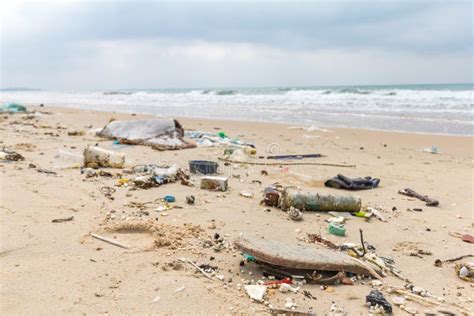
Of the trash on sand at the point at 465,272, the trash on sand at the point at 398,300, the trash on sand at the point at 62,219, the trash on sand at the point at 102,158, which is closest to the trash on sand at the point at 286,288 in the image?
the trash on sand at the point at 398,300

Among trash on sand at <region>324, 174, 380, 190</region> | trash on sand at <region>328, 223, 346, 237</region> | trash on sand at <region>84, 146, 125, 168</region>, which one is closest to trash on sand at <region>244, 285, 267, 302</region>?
trash on sand at <region>328, 223, 346, 237</region>

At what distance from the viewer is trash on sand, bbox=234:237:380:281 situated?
3.05 metres

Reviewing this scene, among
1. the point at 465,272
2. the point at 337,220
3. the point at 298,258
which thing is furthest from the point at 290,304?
the point at 337,220

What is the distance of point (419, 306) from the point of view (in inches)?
111

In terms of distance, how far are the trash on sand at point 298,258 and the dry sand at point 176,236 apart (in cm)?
13

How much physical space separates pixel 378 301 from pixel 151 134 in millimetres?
7041

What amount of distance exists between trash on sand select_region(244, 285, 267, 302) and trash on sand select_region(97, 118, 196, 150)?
229 inches

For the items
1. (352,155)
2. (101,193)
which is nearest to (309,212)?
(101,193)

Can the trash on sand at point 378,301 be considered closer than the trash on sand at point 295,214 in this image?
Yes

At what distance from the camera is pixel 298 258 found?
3.09 m

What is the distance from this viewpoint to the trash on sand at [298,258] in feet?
10.0

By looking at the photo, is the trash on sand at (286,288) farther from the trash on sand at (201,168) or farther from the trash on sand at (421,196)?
the trash on sand at (201,168)

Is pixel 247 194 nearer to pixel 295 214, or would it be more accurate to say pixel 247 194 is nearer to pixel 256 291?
pixel 295 214

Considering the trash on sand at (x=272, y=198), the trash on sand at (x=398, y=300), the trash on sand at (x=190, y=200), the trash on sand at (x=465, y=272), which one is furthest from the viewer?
the trash on sand at (x=272, y=198)
